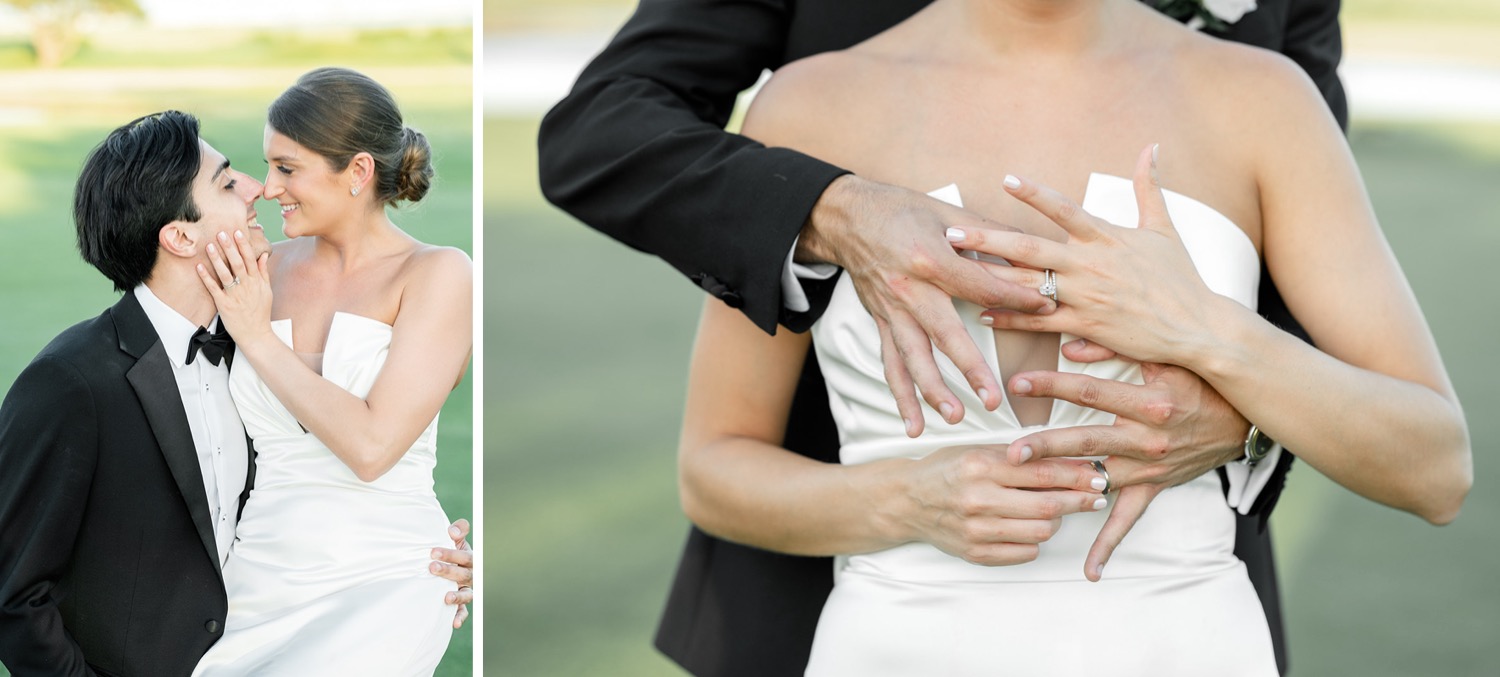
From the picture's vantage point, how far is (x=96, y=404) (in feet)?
5.54

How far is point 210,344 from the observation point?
1.75m

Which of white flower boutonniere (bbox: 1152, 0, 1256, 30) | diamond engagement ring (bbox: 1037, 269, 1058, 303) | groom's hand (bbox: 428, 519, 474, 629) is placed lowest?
groom's hand (bbox: 428, 519, 474, 629)

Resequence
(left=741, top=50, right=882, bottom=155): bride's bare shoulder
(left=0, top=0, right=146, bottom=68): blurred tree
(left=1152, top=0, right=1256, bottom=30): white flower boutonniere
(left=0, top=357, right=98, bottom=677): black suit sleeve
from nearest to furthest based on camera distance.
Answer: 1. (left=0, top=357, right=98, bottom=677): black suit sleeve
2. (left=0, top=0, right=146, bottom=68): blurred tree
3. (left=741, top=50, right=882, bottom=155): bride's bare shoulder
4. (left=1152, top=0, right=1256, bottom=30): white flower boutonniere

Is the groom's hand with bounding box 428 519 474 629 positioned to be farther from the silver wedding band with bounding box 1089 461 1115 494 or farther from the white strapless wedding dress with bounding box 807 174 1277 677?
the silver wedding band with bounding box 1089 461 1115 494

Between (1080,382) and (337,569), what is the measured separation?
0.96 metres

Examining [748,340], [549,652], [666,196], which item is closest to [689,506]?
[748,340]

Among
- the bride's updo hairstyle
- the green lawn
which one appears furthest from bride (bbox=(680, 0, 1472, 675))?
the green lawn

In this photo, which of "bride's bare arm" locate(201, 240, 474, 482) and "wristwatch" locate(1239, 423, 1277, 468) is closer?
"bride's bare arm" locate(201, 240, 474, 482)

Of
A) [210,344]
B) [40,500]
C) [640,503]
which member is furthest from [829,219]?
[640,503]

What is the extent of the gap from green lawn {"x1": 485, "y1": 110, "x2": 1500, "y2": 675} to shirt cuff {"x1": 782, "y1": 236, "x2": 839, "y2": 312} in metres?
2.63

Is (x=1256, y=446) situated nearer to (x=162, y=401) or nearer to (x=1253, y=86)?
(x=1253, y=86)

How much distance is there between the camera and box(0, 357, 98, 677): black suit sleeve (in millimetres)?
1650

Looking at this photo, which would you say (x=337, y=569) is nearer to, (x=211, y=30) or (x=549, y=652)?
(x=211, y=30)

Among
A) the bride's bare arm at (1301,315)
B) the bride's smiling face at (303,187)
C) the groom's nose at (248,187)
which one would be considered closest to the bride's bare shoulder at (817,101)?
the bride's bare arm at (1301,315)
